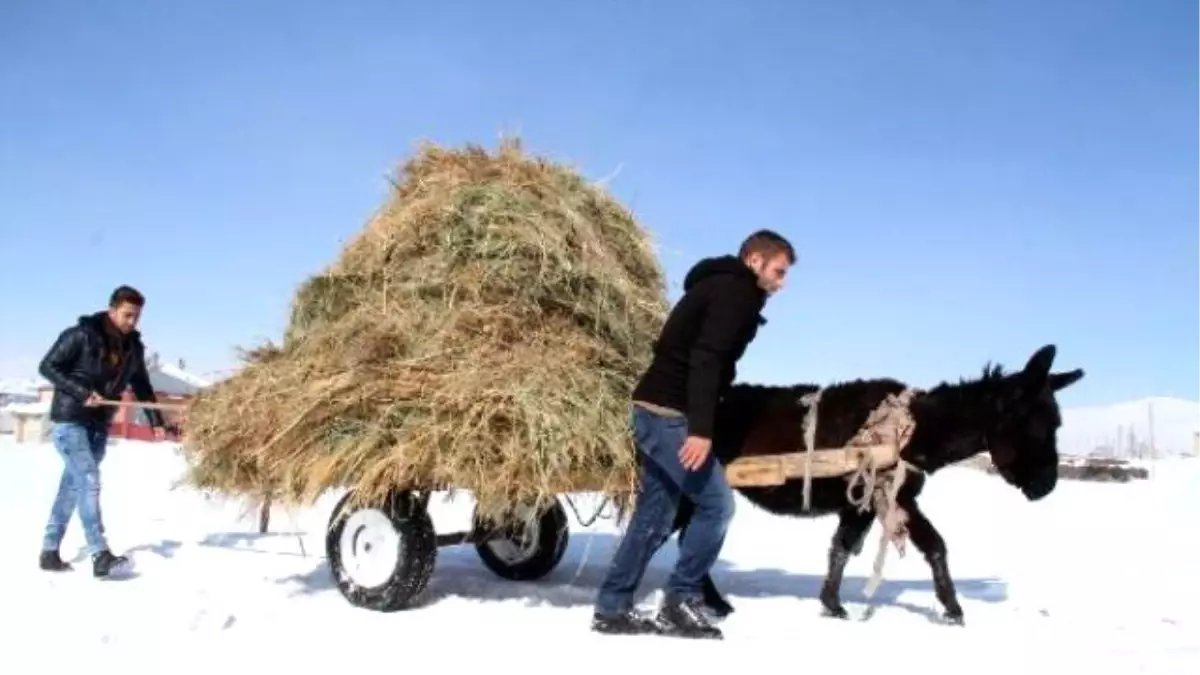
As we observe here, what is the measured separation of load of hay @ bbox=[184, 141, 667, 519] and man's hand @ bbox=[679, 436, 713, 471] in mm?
495

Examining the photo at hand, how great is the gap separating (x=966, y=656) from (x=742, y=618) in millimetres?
1393

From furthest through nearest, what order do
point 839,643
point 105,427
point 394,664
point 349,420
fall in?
point 105,427
point 349,420
point 839,643
point 394,664

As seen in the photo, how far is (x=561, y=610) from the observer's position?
18.3 feet

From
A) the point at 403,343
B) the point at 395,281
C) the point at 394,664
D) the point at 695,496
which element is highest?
the point at 395,281

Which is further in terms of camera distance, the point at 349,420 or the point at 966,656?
the point at 349,420

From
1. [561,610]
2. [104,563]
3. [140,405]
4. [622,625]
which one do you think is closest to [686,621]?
[622,625]

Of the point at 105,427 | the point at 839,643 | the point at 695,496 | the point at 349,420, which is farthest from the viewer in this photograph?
the point at 105,427

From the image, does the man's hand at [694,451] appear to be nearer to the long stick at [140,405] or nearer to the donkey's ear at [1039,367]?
the donkey's ear at [1039,367]

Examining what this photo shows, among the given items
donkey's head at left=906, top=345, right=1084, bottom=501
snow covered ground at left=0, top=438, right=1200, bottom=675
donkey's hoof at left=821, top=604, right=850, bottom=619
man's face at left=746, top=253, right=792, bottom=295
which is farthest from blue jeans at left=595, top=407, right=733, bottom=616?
donkey's head at left=906, top=345, right=1084, bottom=501

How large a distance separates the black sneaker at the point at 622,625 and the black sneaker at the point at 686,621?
0.18ft

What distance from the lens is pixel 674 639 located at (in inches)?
187

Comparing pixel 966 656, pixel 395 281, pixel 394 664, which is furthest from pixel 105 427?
pixel 966 656

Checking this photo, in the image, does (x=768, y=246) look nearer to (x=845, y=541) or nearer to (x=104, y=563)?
(x=845, y=541)

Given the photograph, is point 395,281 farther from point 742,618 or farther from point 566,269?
point 742,618
